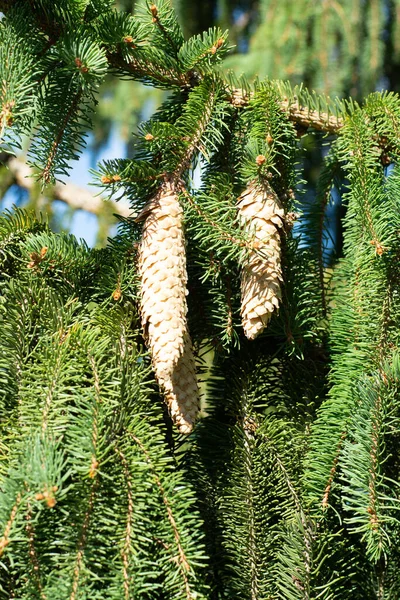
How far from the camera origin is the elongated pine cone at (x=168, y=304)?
0.64 metres

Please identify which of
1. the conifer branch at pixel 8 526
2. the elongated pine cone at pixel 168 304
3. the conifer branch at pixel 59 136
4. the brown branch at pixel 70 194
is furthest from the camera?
the brown branch at pixel 70 194

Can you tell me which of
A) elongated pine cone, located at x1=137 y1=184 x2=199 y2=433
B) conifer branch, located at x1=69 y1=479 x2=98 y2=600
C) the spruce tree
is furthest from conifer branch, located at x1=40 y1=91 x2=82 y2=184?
conifer branch, located at x1=69 y1=479 x2=98 y2=600

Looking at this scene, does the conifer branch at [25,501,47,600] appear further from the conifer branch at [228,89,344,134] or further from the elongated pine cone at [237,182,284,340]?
the conifer branch at [228,89,344,134]

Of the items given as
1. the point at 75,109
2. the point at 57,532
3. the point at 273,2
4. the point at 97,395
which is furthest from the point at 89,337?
the point at 273,2

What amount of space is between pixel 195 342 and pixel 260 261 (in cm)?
15

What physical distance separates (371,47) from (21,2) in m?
1.54

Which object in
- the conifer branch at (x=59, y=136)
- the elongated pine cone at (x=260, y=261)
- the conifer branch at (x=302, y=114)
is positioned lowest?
the elongated pine cone at (x=260, y=261)

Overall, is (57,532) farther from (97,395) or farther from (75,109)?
(75,109)

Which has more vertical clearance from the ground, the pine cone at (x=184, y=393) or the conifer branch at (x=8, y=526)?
the pine cone at (x=184, y=393)

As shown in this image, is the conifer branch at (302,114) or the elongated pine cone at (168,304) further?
the conifer branch at (302,114)

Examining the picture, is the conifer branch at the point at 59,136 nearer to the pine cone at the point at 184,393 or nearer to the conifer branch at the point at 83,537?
the pine cone at the point at 184,393

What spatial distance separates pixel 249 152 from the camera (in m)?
0.70

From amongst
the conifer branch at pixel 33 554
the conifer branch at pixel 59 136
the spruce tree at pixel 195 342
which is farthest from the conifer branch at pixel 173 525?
the conifer branch at pixel 59 136

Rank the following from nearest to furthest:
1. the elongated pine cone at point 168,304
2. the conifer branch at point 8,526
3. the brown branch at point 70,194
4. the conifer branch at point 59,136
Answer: the conifer branch at point 8,526 < the elongated pine cone at point 168,304 < the conifer branch at point 59,136 < the brown branch at point 70,194
